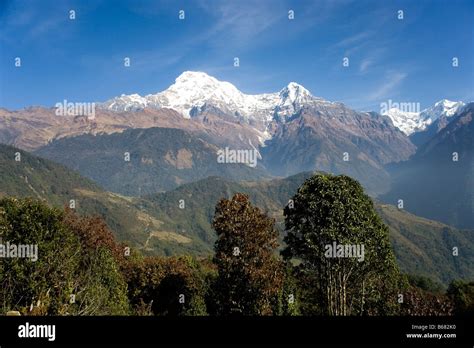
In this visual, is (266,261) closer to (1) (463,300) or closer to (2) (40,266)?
(2) (40,266)

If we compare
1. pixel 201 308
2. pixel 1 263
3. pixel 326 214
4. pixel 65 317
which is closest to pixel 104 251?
pixel 201 308

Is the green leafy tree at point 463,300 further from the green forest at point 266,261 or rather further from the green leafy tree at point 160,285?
the green leafy tree at point 160,285

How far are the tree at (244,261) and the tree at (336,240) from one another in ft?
7.59

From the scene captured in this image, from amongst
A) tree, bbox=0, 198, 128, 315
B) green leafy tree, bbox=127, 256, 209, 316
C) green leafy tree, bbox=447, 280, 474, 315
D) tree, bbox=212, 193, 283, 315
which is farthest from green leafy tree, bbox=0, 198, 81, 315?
green leafy tree, bbox=447, 280, 474, 315

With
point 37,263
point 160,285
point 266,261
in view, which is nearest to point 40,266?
point 37,263

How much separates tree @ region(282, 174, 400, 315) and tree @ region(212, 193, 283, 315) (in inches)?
91.0

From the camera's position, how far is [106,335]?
21.6 feet

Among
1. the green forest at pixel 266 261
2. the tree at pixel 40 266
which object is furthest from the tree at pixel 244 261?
the tree at pixel 40 266

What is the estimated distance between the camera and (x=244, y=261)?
119 feet

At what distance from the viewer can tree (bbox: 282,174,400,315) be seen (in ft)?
101

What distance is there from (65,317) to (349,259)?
27783mm

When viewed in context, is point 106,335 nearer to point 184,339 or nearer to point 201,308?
point 184,339

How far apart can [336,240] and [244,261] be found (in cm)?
904

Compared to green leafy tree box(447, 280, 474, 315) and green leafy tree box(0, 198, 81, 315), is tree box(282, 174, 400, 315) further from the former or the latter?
green leafy tree box(0, 198, 81, 315)
